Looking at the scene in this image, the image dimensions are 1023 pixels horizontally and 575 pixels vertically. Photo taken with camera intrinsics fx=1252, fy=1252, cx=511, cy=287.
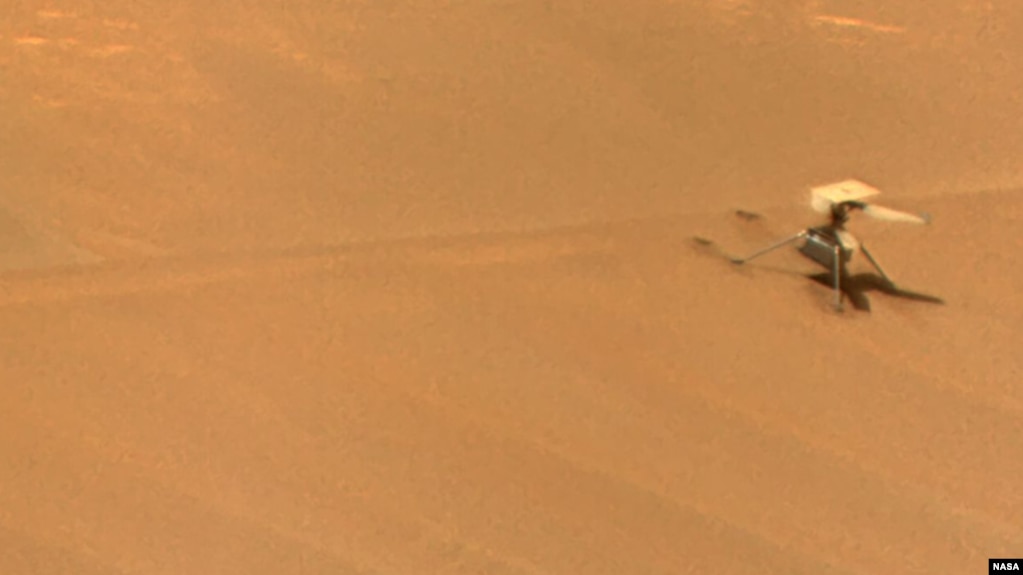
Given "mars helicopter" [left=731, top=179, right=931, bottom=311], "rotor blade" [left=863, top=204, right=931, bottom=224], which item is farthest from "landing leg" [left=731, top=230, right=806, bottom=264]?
"rotor blade" [left=863, top=204, right=931, bottom=224]

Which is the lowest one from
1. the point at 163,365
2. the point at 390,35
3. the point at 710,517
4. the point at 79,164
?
the point at 710,517

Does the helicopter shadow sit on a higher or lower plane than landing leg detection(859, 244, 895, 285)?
lower

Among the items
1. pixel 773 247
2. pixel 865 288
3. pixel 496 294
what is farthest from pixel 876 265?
pixel 496 294

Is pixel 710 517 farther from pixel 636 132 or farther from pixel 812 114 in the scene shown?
pixel 812 114

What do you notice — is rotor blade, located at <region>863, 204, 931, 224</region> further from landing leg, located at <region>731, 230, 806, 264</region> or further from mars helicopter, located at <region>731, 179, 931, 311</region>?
landing leg, located at <region>731, 230, 806, 264</region>

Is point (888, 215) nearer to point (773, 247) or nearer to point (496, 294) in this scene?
point (773, 247)

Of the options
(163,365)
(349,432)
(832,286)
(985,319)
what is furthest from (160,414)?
(985,319)
